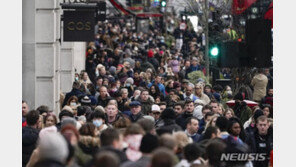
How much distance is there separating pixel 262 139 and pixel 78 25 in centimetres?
783

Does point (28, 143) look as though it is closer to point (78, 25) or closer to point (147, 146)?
point (147, 146)

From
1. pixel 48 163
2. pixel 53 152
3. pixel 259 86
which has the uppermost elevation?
pixel 259 86

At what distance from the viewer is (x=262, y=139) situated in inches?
580

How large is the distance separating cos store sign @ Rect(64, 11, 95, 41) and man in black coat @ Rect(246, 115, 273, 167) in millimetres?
7382

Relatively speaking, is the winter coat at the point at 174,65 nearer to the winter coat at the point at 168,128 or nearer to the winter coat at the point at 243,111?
the winter coat at the point at 243,111

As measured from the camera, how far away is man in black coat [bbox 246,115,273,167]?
14.5 m

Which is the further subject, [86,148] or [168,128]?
[168,128]

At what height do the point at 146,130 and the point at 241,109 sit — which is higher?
the point at 146,130

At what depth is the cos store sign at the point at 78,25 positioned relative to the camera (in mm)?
21172

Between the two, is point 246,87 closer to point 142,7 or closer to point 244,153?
point 244,153

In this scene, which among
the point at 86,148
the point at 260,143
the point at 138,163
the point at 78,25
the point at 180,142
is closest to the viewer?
the point at 138,163

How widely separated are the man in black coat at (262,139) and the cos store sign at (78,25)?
24.2 ft

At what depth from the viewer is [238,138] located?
45.4 ft

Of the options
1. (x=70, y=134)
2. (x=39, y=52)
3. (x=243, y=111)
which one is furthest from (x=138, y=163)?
(x=39, y=52)
